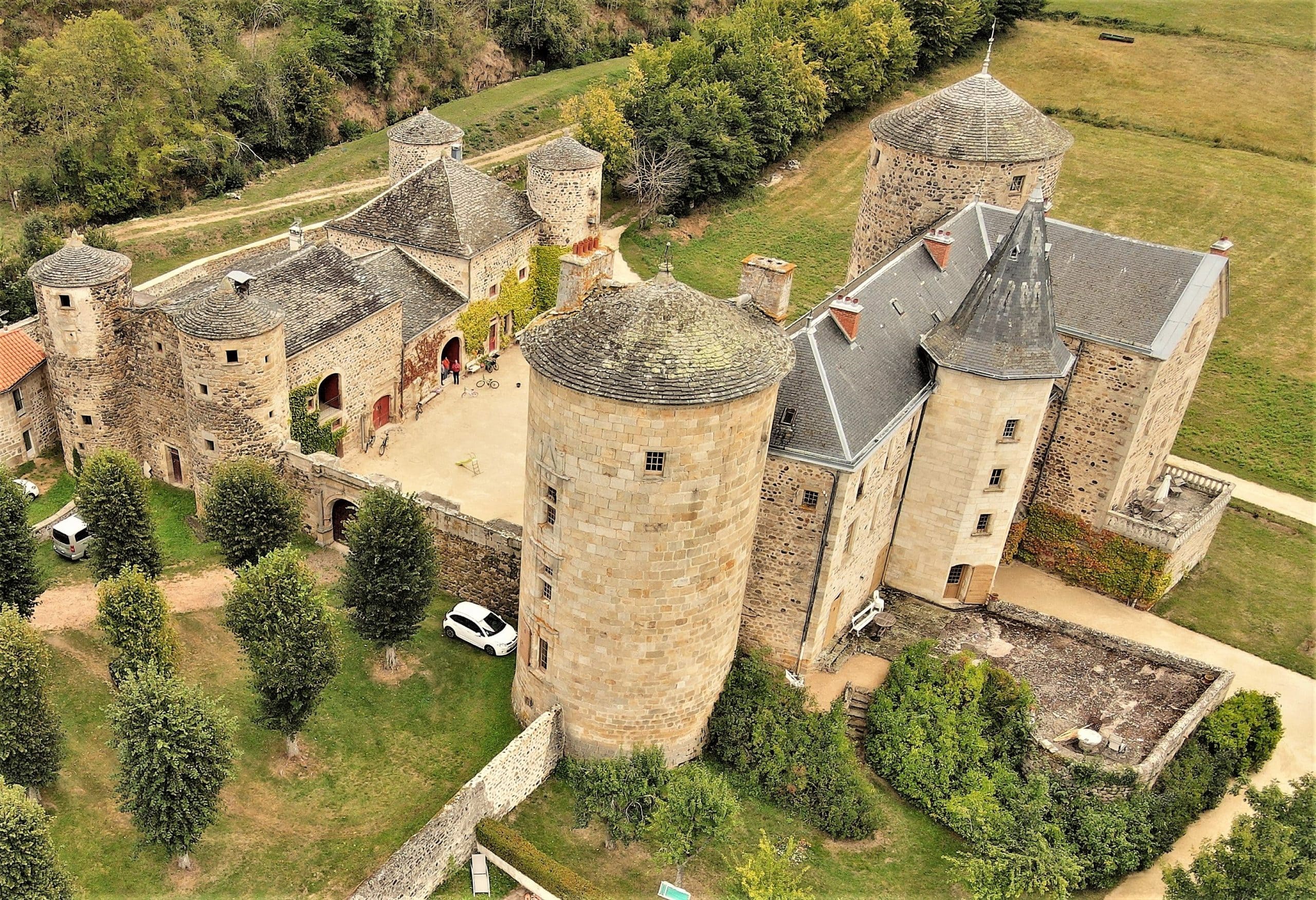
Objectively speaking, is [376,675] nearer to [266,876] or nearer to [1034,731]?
[266,876]

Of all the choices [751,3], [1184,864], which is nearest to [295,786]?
[1184,864]

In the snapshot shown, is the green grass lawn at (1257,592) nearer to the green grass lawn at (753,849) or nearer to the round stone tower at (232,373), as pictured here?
the green grass lawn at (753,849)

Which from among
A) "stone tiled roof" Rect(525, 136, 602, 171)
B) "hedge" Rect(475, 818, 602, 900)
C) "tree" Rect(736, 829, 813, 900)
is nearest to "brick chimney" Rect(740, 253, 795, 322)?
"tree" Rect(736, 829, 813, 900)

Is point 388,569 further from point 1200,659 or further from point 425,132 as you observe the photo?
point 425,132

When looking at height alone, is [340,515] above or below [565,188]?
below

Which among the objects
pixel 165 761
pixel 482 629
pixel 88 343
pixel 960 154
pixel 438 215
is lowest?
pixel 482 629

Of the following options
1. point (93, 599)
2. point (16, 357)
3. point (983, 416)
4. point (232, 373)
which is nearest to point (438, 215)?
point (232, 373)

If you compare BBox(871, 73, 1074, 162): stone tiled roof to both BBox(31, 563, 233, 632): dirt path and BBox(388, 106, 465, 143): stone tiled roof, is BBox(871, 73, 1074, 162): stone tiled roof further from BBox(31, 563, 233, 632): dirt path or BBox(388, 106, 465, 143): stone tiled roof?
BBox(31, 563, 233, 632): dirt path

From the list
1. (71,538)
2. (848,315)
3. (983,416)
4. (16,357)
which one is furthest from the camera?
(16,357)
